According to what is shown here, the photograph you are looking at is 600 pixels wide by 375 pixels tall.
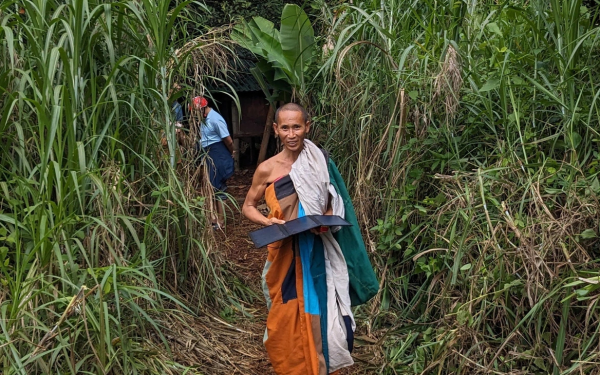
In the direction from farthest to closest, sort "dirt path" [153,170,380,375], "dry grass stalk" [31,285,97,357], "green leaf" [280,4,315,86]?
"green leaf" [280,4,315,86] → "dirt path" [153,170,380,375] → "dry grass stalk" [31,285,97,357]

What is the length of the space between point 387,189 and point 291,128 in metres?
1.20

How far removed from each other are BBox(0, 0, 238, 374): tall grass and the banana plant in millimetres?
2142

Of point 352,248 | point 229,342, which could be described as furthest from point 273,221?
point 229,342

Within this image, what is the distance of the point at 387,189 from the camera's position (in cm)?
504

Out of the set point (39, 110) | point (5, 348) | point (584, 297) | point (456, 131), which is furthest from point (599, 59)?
point (5, 348)

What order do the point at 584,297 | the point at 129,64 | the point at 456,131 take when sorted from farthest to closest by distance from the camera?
1. the point at 456,131
2. the point at 129,64
3. the point at 584,297

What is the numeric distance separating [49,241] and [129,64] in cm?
136

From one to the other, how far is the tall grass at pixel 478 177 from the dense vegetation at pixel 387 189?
0.6 inches

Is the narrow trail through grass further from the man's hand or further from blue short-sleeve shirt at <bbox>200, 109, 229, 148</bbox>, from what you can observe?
the man's hand

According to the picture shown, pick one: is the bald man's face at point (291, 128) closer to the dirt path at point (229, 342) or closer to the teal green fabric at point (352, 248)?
the teal green fabric at point (352, 248)

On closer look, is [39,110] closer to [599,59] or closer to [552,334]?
[552,334]

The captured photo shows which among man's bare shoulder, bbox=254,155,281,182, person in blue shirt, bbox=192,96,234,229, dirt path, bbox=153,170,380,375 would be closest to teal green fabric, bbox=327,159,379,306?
man's bare shoulder, bbox=254,155,281,182

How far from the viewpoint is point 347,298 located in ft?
13.5

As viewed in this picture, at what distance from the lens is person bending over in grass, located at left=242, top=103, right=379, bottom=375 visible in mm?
→ 4023
